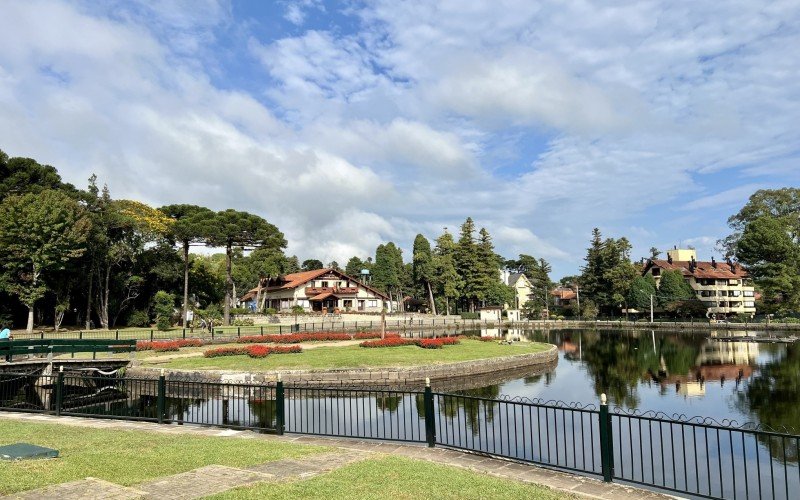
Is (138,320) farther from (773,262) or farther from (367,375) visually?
(773,262)

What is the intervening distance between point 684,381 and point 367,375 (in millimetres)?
17498

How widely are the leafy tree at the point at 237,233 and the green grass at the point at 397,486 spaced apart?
59.6 metres

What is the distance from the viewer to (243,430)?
1367cm

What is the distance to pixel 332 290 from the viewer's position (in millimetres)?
88188

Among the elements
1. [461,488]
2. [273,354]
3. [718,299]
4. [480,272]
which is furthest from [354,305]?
[461,488]

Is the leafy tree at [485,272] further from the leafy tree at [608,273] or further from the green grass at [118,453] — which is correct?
the green grass at [118,453]

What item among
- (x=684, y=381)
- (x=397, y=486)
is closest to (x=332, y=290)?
(x=684, y=381)

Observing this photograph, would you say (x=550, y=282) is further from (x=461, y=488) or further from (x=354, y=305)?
(x=461, y=488)

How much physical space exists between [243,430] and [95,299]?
183 ft

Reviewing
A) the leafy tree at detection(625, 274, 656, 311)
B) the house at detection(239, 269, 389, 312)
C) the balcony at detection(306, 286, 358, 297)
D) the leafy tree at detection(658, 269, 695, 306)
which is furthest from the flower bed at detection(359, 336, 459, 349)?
the leafy tree at detection(658, 269, 695, 306)

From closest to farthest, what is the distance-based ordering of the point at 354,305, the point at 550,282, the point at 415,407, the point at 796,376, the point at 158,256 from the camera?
the point at 415,407
the point at 796,376
the point at 158,256
the point at 354,305
the point at 550,282

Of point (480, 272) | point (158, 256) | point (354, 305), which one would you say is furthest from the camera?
point (480, 272)

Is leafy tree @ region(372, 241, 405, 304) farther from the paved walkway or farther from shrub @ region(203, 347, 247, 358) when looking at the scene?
the paved walkway

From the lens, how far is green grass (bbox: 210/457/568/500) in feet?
25.1
